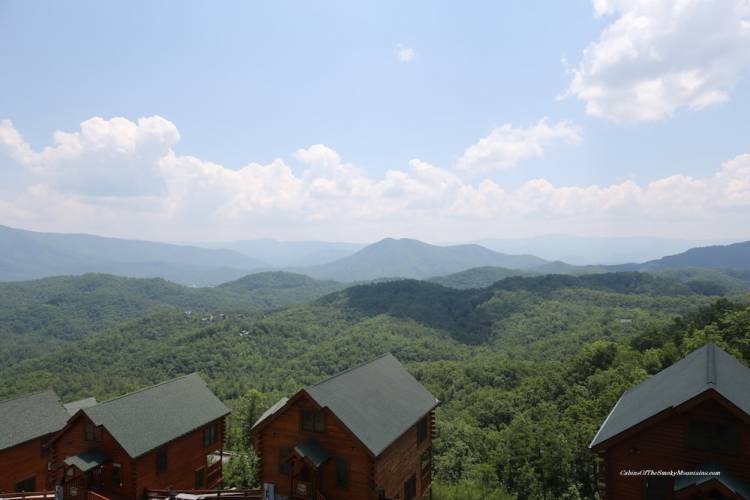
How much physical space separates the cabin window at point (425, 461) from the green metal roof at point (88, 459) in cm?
1710

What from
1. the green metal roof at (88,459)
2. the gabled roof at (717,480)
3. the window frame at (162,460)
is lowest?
the window frame at (162,460)

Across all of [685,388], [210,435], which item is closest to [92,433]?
[210,435]

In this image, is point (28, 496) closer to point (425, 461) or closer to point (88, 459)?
point (88, 459)

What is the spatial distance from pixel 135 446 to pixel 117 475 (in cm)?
199

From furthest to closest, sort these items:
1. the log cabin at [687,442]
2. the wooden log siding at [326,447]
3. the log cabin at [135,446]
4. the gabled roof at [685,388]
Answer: the log cabin at [135,446] → the wooden log siding at [326,447] → the gabled roof at [685,388] → the log cabin at [687,442]

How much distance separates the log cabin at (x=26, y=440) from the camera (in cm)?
2609

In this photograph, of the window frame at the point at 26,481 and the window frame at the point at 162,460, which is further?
the window frame at the point at 26,481

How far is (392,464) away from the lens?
2252 centimetres

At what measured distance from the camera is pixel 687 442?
18.1 m

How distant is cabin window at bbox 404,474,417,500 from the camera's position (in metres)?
24.5

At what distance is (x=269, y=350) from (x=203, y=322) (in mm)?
49238

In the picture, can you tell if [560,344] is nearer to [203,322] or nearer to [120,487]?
[120,487]

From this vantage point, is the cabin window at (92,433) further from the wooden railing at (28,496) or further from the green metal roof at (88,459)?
the wooden railing at (28,496)

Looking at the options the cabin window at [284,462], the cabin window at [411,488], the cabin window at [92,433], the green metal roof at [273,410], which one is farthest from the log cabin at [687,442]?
the cabin window at [92,433]
